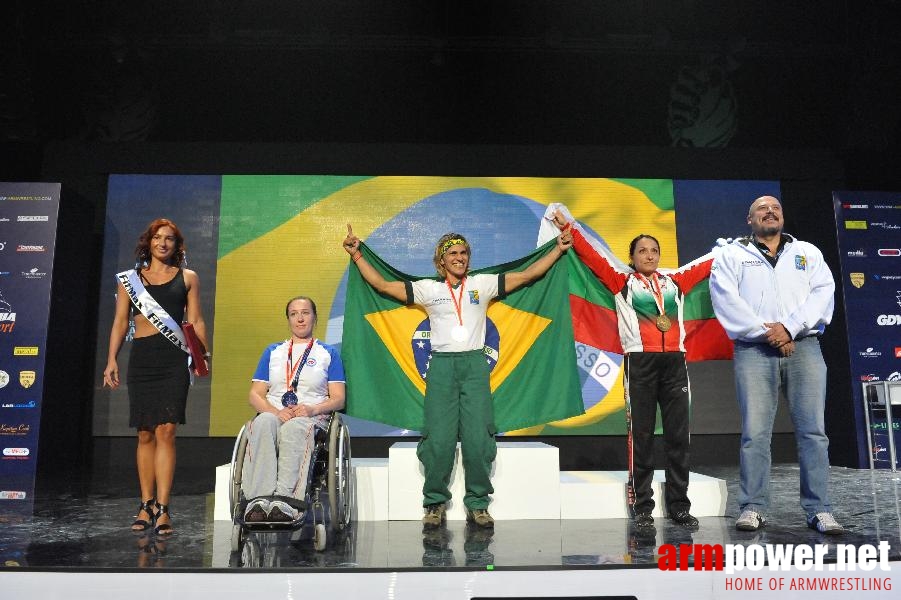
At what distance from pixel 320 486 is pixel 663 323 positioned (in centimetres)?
181

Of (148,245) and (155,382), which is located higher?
(148,245)

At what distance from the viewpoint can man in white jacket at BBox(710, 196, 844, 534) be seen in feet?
9.91

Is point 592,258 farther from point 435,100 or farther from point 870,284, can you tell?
point 870,284

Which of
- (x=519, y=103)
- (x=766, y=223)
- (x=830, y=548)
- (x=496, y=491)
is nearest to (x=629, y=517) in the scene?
(x=496, y=491)

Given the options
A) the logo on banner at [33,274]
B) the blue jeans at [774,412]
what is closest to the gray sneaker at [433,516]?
the blue jeans at [774,412]

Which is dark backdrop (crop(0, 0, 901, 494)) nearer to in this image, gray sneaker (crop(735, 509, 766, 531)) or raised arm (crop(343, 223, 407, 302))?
raised arm (crop(343, 223, 407, 302))

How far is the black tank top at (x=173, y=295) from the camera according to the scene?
126 inches

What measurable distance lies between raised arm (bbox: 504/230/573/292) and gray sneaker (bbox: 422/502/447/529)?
1181mm

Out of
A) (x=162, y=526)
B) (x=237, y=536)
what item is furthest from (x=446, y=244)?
(x=162, y=526)

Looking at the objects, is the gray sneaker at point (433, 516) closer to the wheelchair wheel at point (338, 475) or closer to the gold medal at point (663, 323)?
the wheelchair wheel at point (338, 475)

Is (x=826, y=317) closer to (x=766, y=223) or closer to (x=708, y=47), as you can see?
(x=766, y=223)

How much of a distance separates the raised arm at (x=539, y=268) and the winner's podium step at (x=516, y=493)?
89cm

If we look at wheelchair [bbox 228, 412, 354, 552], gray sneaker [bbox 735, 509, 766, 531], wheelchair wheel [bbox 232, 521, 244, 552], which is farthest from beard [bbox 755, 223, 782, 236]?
wheelchair wheel [bbox 232, 521, 244, 552]

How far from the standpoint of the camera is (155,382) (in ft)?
10.3
